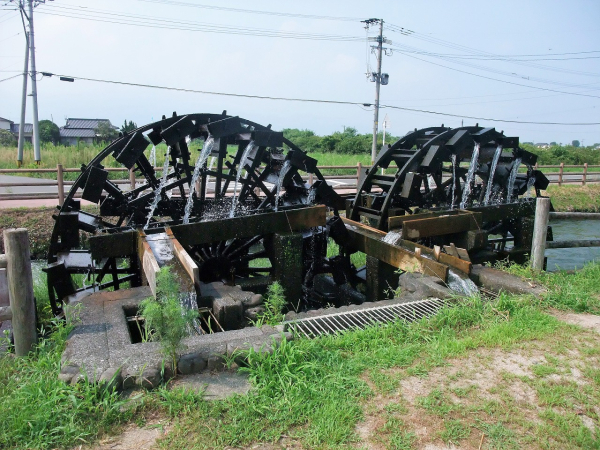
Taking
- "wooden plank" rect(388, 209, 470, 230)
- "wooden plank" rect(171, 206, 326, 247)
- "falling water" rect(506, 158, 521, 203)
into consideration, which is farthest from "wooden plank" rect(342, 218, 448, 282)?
"falling water" rect(506, 158, 521, 203)

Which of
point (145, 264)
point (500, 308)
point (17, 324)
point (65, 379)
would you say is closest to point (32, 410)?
point (65, 379)

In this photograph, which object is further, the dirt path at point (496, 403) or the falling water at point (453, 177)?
the falling water at point (453, 177)

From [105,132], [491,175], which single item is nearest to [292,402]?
[491,175]

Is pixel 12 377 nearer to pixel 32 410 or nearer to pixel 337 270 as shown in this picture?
pixel 32 410

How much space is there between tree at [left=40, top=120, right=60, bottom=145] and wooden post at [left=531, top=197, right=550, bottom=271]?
127 feet

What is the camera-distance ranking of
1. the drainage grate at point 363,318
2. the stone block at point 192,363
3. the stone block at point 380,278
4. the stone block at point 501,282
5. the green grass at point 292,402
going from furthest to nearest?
the stone block at point 380,278 < the stone block at point 501,282 < the drainage grate at point 363,318 < the stone block at point 192,363 < the green grass at point 292,402

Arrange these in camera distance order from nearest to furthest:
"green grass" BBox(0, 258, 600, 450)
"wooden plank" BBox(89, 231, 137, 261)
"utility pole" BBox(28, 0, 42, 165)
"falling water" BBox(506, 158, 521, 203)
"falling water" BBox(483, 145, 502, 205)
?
"green grass" BBox(0, 258, 600, 450)
"wooden plank" BBox(89, 231, 137, 261)
"falling water" BBox(483, 145, 502, 205)
"falling water" BBox(506, 158, 521, 203)
"utility pole" BBox(28, 0, 42, 165)

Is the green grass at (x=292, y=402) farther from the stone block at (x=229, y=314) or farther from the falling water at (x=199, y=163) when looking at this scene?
the falling water at (x=199, y=163)

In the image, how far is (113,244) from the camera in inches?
248

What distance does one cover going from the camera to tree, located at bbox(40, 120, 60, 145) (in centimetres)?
3738

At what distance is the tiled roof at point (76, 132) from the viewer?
39.4 metres

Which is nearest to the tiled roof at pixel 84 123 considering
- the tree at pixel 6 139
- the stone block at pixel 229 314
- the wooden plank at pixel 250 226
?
the tree at pixel 6 139

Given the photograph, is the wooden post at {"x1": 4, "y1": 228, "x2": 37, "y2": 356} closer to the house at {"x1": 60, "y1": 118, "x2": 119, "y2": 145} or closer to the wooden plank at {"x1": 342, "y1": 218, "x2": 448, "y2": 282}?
the wooden plank at {"x1": 342, "y1": 218, "x2": 448, "y2": 282}

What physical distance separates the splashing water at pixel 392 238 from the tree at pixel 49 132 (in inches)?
1437
